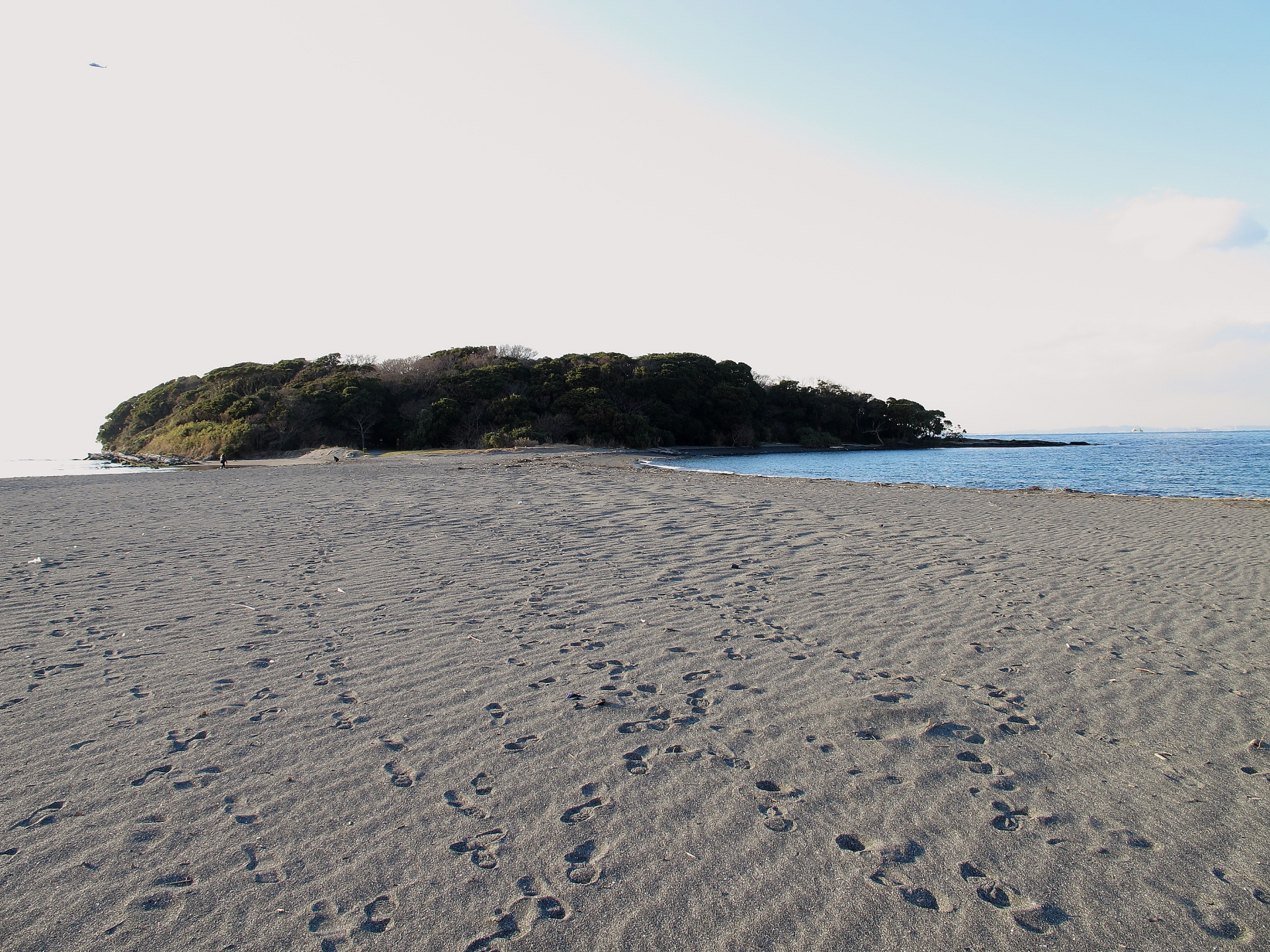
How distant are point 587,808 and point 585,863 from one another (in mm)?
371

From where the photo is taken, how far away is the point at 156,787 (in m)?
3.20

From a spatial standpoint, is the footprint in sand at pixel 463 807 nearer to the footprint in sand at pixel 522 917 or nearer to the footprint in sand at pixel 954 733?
the footprint in sand at pixel 522 917

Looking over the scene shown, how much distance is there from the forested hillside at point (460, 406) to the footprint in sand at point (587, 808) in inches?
1668

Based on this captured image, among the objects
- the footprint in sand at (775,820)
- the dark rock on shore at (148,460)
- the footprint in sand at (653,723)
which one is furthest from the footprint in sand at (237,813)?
the dark rock on shore at (148,460)

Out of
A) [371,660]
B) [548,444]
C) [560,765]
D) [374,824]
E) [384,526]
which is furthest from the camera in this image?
[548,444]

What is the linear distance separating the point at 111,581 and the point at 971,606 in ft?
27.7

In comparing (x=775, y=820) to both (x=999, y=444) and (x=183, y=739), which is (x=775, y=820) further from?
(x=999, y=444)

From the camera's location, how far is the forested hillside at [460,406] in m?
48.1

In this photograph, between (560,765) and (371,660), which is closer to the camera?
(560,765)

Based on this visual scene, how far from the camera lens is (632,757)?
3.54 m

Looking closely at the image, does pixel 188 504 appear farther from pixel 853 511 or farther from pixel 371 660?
pixel 853 511

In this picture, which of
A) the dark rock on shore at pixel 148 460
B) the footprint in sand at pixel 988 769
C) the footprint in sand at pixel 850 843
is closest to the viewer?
the footprint in sand at pixel 850 843

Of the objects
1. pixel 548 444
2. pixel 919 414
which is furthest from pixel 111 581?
pixel 919 414

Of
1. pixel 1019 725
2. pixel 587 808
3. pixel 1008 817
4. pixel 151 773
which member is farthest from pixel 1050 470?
pixel 151 773
